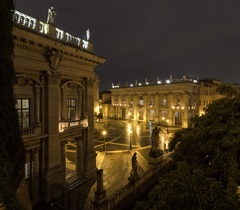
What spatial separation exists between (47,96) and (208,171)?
429 inches

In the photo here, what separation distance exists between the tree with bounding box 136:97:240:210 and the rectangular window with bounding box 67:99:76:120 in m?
9.97

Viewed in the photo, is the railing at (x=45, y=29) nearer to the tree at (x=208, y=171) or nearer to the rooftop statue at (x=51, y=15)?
the rooftop statue at (x=51, y=15)

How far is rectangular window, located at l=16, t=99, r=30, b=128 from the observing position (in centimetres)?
1151

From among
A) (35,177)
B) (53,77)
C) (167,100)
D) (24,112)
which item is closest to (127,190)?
(35,177)

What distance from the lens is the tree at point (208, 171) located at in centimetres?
436

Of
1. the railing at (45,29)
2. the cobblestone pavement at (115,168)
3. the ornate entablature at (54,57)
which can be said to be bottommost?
the cobblestone pavement at (115,168)

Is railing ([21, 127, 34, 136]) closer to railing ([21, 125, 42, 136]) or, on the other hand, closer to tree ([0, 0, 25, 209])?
railing ([21, 125, 42, 136])

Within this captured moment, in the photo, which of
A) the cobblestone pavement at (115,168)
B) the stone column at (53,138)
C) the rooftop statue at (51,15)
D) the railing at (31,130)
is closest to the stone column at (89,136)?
the cobblestone pavement at (115,168)

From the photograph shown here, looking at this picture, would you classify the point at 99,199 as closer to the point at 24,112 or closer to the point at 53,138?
the point at 53,138

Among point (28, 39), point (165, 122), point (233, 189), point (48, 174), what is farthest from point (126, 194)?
point (165, 122)

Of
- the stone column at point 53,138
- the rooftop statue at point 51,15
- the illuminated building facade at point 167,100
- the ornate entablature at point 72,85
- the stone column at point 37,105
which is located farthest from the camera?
the illuminated building facade at point 167,100

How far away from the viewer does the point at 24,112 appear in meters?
11.8

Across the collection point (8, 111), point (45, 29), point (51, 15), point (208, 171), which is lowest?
point (208, 171)

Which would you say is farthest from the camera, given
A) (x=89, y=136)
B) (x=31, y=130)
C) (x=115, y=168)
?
(x=115, y=168)
